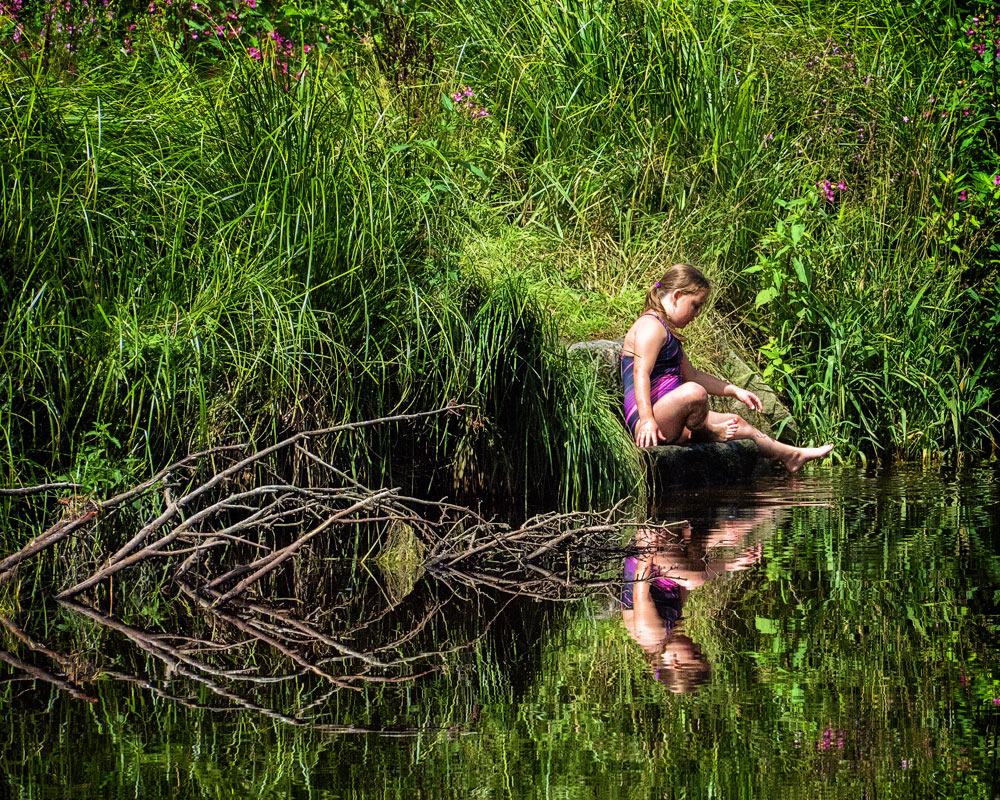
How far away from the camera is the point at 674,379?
6832 millimetres

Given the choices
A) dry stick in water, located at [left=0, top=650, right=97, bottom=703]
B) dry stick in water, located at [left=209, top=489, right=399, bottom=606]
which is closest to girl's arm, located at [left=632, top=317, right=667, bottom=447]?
dry stick in water, located at [left=209, top=489, right=399, bottom=606]

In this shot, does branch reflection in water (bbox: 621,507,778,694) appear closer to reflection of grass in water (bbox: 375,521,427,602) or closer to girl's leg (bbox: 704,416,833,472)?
reflection of grass in water (bbox: 375,521,427,602)

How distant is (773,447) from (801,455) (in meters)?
0.16

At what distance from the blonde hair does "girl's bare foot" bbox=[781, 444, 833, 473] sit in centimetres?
98

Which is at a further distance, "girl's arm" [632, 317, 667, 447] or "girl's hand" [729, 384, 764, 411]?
"girl's hand" [729, 384, 764, 411]

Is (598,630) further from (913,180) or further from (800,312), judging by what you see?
(913,180)

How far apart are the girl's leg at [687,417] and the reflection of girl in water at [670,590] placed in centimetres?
114

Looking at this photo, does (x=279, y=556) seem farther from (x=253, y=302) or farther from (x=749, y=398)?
(x=749, y=398)

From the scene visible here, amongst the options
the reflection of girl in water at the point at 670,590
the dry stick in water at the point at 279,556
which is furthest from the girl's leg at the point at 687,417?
the dry stick in water at the point at 279,556

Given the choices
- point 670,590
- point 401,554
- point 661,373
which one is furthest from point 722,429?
point 670,590

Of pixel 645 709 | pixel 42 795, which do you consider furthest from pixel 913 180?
pixel 42 795

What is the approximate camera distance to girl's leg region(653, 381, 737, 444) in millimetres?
6801

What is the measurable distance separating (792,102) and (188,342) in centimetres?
538

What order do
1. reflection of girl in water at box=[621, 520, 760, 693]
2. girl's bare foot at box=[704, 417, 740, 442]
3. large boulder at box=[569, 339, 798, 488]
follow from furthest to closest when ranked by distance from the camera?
1. girl's bare foot at box=[704, 417, 740, 442]
2. large boulder at box=[569, 339, 798, 488]
3. reflection of girl in water at box=[621, 520, 760, 693]
